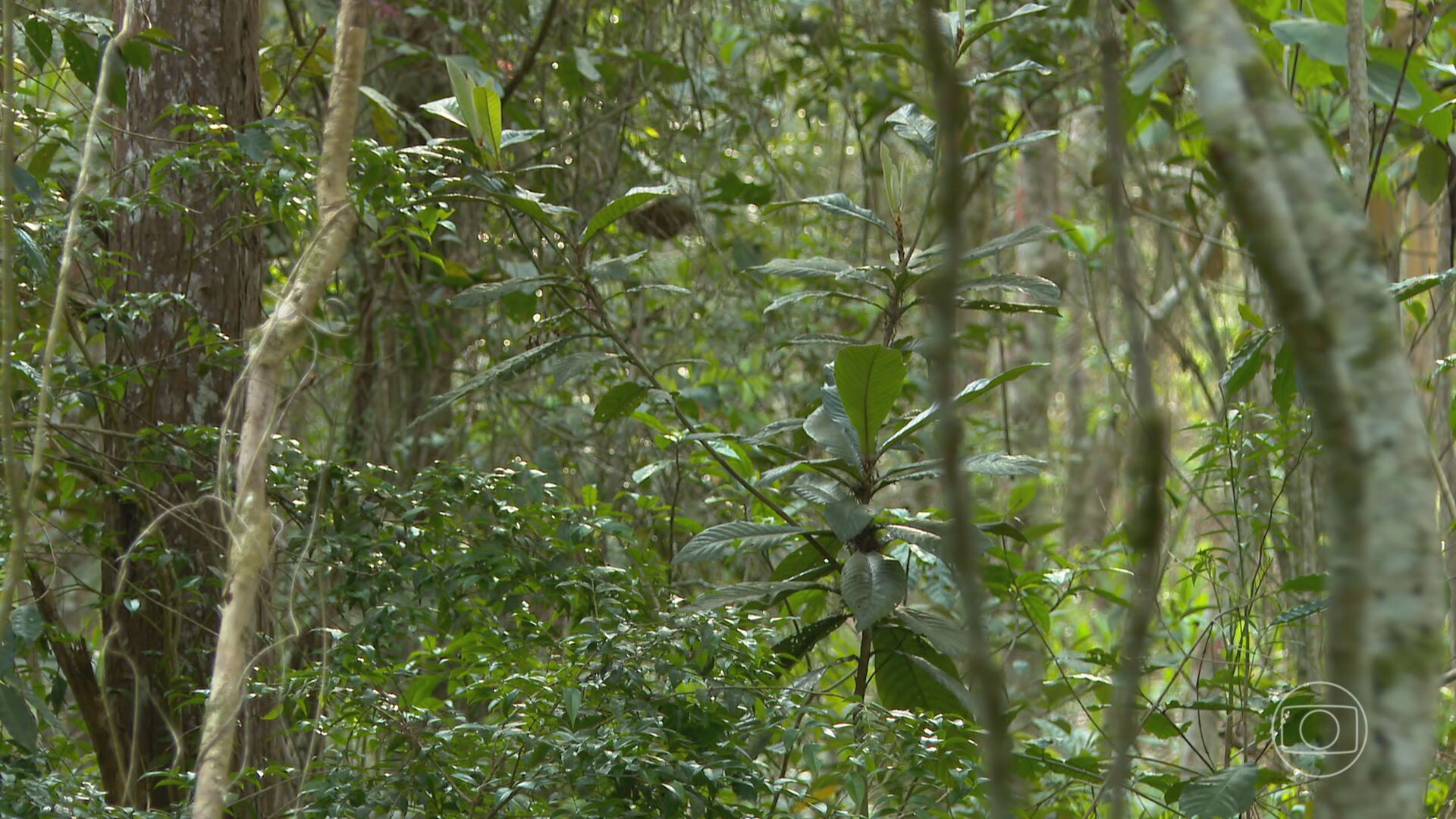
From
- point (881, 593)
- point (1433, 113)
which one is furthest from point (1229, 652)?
point (1433, 113)

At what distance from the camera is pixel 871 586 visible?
1.65m

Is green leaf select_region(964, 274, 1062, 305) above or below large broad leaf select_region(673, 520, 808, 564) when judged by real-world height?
above

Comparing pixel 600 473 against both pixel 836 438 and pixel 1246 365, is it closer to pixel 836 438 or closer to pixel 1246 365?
pixel 836 438

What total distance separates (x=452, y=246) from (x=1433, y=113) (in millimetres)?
2373

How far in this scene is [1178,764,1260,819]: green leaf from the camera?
1.49 meters

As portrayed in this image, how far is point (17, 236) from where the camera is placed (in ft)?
5.32

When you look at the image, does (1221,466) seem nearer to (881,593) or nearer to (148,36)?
(881,593)

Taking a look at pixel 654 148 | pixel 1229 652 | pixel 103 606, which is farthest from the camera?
pixel 654 148

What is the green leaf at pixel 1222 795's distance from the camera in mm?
1488

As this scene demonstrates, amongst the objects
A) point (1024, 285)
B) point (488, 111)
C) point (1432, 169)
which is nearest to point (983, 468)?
point (1024, 285)

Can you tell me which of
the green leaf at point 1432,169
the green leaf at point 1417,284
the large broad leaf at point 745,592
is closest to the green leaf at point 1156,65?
the green leaf at point 1417,284

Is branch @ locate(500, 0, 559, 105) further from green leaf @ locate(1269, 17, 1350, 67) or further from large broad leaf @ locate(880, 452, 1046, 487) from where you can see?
green leaf @ locate(1269, 17, 1350, 67)

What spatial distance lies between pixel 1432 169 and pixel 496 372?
1.69 m

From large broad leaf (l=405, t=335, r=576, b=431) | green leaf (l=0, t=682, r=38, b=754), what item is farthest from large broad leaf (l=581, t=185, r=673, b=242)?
green leaf (l=0, t=682, r=38, b=754)
